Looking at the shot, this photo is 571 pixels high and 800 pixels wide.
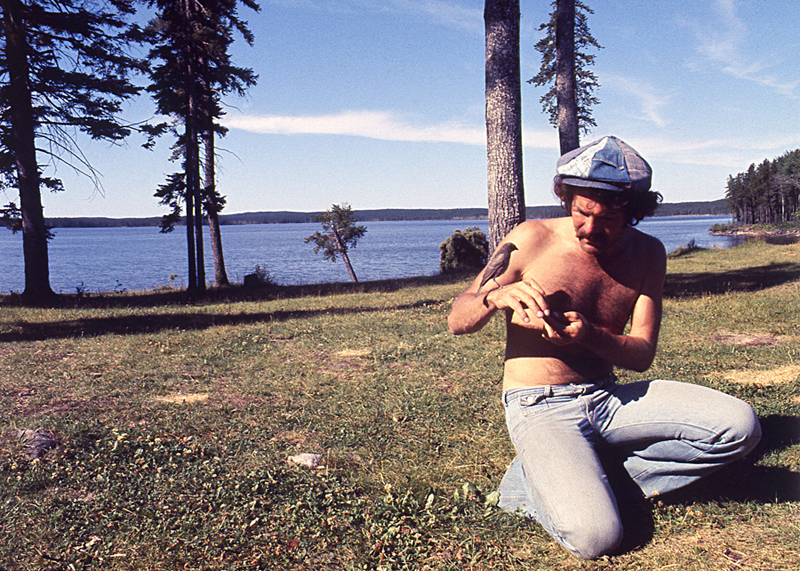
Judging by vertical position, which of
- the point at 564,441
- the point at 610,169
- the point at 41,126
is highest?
the point at 41,126

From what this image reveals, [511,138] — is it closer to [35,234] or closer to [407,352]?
[407,352]

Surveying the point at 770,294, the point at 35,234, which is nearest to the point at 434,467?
the point at 770,294

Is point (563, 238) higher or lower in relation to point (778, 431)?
higher

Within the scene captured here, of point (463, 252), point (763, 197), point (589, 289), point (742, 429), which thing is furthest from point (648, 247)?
point (763, 197)

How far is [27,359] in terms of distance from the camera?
7672 millimetres

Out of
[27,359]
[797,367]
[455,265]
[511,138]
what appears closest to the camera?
[797,367]

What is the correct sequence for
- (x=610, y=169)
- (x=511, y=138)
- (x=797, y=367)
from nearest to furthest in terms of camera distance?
1. (x=610, y=169)
2. (x=797, y=367)
3. (x=511, y=138)

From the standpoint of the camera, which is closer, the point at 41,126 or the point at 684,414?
the point at 684,414

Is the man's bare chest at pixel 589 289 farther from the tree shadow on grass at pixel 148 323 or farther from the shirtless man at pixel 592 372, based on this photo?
the tree shadow on grass at pixel 148 323

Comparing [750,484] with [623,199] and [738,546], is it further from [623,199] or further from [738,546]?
[623,199]

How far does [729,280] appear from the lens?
14.1 metres

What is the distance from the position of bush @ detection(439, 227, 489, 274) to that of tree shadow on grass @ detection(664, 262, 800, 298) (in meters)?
18.1

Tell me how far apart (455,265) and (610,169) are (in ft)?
102

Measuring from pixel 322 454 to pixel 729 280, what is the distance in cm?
1332
